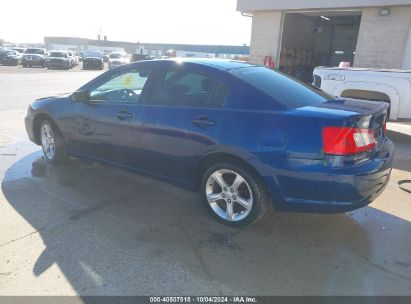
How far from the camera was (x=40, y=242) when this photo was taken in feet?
10.9

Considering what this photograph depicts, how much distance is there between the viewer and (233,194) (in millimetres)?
3660

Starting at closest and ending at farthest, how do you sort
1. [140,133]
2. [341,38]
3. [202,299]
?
[202,299] → [140,133] → [341,38]

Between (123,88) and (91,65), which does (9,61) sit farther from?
(123,88)


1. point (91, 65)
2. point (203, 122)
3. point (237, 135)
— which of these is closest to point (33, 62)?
point (91, 65)

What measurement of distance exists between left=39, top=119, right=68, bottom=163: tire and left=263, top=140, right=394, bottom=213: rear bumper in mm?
3158

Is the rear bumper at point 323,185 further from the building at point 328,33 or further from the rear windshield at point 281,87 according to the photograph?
the building at point 328,33

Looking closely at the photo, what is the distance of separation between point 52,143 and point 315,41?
1641 centimetres

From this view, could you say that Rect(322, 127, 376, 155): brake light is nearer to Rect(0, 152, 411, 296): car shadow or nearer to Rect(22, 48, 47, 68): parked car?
Rect(0, 152, 411, 296): car shadow

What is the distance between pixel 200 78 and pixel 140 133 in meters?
0.92

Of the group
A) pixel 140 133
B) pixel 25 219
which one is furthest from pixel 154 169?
pixel 25 219

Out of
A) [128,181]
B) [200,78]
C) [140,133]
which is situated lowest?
[128,181]

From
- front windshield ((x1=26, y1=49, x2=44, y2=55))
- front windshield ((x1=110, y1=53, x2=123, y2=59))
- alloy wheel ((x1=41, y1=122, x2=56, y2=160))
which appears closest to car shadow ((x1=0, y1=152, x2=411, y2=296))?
alloy wheel ((x1=41, y1=122, x2=56, y2=160))

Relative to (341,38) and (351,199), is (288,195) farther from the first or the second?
(341,38)

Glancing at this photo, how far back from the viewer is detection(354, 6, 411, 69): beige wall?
449 inches
